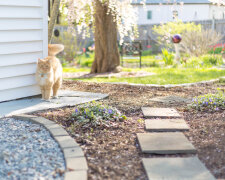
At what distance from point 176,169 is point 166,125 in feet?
4.10

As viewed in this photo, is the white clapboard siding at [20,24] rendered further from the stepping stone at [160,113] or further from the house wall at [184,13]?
the house wall at [184,13]

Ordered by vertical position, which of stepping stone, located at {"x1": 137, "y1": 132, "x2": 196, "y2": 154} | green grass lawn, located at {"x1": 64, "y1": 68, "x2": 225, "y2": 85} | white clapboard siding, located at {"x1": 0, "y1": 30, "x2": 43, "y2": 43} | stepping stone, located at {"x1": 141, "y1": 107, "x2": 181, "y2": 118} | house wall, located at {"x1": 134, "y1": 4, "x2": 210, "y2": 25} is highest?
house wall, located at {"x1": 134, "y1": 4, "x2": 210, "y2": 25}

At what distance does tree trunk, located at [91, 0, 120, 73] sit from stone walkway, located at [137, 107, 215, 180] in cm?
485

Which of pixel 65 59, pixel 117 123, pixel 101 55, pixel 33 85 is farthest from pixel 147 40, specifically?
pixel 117 123

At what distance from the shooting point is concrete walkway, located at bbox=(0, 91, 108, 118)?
4486 millimetres

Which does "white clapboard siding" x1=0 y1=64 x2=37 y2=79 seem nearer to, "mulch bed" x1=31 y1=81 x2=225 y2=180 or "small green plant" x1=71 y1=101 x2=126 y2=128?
"mulch bed" x1=31 y1=81 x2=225 y2=180

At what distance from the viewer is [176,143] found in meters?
3.30

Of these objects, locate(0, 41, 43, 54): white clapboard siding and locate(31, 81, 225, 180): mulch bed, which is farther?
locate(0, 41, 43, 54): white clapboard siding

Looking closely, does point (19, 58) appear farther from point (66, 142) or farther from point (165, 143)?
point (165, 143)

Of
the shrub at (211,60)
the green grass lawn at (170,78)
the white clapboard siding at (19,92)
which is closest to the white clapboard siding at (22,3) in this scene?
the white clapboard siding at (19,92)

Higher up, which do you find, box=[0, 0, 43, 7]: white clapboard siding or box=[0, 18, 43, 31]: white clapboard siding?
box=[0, 0, 43, 7]: white clapboard siding

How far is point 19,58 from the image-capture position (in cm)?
511

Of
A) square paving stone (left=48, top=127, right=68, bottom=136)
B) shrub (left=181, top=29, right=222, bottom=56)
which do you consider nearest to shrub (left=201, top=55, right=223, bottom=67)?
shrub (left=181, top=29, right=222, bottom=56)

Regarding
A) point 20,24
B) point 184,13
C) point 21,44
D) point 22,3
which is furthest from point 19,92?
point 184,13
